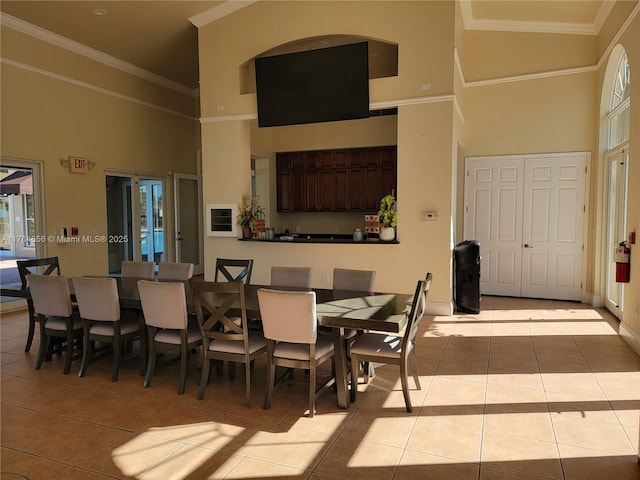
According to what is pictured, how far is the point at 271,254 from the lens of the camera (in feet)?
21.5

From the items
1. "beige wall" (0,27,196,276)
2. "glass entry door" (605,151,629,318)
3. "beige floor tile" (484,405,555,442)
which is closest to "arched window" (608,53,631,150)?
"glass entry door" (605,151,629,318)

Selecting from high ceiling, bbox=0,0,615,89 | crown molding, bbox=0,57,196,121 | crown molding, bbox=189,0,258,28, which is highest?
crown molding, bbox=189,0,258,28

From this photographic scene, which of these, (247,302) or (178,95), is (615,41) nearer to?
(247,302)

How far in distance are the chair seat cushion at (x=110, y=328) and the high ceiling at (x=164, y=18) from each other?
4562 mm

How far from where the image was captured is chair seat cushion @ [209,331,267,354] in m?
3.30

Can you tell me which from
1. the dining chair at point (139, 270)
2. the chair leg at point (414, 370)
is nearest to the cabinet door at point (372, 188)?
the dining chair at point (139, 270)

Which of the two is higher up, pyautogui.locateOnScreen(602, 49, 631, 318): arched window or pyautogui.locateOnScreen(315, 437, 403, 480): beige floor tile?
pyautogui.locateOnScreen(602, 49, 631, 318): arched window

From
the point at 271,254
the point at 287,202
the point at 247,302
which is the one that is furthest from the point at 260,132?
the point at 247,302

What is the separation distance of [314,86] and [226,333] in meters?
4.00

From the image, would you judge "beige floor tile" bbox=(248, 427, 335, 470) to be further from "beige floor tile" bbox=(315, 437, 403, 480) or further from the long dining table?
the long dining table

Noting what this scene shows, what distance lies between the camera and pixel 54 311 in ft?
12.8

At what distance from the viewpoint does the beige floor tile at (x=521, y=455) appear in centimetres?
244

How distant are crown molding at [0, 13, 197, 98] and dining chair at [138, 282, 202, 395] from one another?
491cm

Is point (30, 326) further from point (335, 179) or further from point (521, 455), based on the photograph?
point (335, 179)
